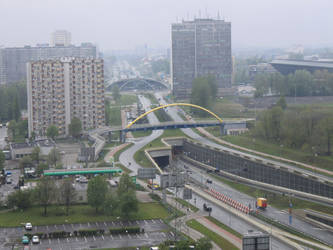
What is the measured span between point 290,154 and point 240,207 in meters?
5.71

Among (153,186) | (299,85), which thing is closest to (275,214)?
(153,186)

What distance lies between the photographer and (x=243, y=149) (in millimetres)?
26016

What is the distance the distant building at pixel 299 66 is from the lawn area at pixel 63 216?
30.0 meters

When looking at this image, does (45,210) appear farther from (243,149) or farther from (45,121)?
(45,121)

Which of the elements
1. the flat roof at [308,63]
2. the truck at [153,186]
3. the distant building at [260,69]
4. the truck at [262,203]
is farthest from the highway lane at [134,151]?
the distant building at [260,69]

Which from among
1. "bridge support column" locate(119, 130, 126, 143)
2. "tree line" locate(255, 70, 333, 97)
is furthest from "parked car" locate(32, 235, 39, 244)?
"tree line" locate(255, 70, 333, 97)

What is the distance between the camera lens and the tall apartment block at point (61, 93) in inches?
1248

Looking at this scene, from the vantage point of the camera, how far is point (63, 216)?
672 inches

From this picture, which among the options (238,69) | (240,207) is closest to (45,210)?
(240,207)

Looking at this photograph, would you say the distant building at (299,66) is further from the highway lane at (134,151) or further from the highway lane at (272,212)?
the highway lane at (272,212)

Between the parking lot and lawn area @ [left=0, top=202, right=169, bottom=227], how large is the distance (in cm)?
37

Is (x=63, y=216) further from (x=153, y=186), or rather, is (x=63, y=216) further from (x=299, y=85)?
(x=299, y=85)

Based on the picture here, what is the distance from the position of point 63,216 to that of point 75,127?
13.5 metres

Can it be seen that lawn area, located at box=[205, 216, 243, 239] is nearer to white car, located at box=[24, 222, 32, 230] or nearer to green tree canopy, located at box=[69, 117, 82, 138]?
white car, located at box=[24, 222, 32, 230]
